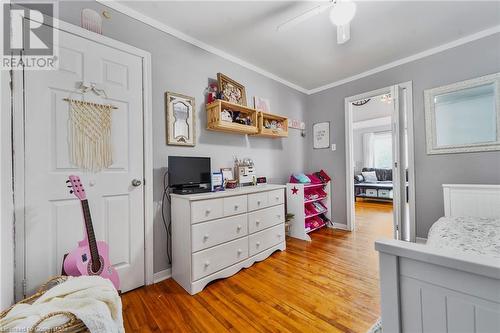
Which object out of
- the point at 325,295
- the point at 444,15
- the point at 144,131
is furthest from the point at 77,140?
the point at 444,15

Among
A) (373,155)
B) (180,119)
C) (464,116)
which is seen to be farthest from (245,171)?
(373,155)

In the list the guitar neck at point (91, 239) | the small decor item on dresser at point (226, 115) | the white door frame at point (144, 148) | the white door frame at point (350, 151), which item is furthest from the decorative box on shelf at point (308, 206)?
the guitar neck at point (91, 239)

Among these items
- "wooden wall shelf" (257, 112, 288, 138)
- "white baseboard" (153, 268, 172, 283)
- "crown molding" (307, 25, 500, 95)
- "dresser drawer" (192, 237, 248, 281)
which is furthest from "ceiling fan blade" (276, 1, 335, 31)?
"white baseboard" (153, 268, 172, 283)

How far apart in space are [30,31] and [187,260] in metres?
2.05

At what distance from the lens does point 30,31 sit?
143 cm

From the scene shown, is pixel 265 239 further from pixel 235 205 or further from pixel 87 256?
pixel 87 256

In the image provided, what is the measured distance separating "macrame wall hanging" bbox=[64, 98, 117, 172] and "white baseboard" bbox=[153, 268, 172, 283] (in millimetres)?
1102

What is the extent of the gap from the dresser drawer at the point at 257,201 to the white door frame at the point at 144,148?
969mm

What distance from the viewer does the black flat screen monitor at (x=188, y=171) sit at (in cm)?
195

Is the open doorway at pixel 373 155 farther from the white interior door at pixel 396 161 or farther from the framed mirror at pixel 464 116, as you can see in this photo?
the framed mirror at pixel 464 116

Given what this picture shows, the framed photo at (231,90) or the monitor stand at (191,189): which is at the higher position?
the framed photo at (231,90)

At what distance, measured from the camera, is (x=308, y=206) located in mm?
3385

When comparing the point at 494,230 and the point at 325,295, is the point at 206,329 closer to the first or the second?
the point at 325,295

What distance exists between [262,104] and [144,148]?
1.80m
